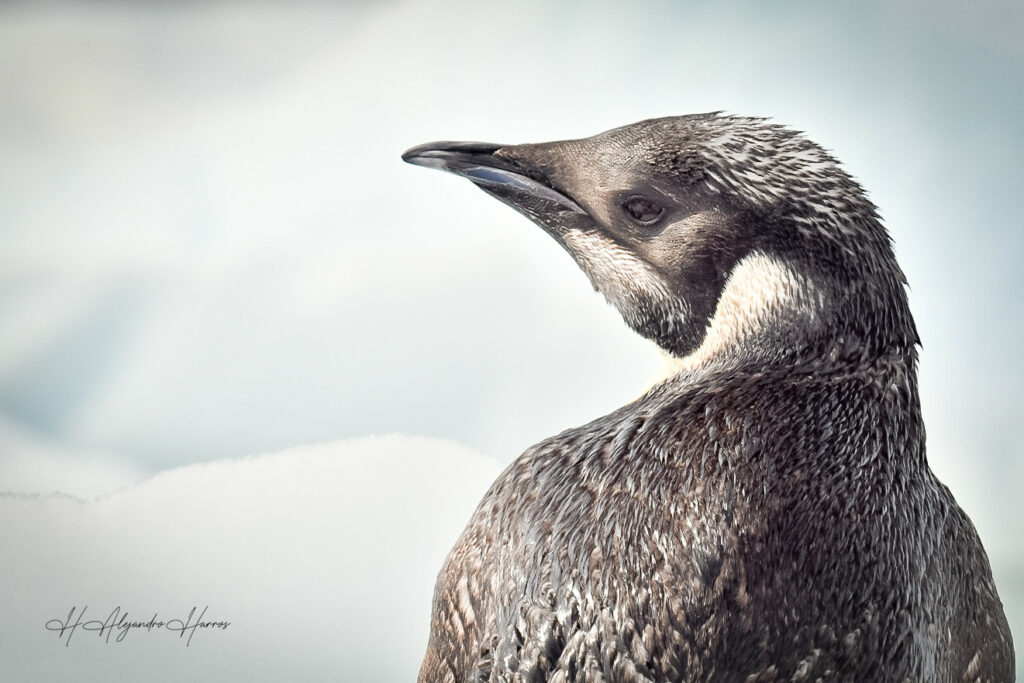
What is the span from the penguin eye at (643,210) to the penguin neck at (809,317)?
10 cm

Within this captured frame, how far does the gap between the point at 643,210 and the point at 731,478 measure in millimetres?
306

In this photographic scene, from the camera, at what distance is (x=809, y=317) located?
35.7 inches

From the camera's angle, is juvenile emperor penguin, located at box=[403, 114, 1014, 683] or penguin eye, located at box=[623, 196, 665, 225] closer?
juvenile emperor penguin, located at box=[403, 114, 1014, 683]

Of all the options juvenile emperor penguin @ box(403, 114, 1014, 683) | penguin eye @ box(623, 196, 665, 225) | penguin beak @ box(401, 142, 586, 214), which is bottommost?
juvenile emperor penguin @ box(403, 114, 1014, 683)

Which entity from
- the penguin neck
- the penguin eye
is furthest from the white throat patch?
the penguin eye

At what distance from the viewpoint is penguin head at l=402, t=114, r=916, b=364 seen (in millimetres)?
904

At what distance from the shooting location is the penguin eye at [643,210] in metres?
0.98

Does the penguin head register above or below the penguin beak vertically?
below

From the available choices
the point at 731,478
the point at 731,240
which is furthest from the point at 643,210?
the point at 731,478

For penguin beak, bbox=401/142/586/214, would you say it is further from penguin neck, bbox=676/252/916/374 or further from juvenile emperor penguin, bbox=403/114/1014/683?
penguin neck, bbox=676/252/916/374

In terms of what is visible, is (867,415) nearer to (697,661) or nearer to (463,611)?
(697,661)

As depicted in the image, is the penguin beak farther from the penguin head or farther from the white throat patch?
the white throat patch

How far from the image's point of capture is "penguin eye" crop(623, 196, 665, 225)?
3.22 feet

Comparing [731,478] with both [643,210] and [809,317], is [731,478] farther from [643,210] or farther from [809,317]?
[643,210]
